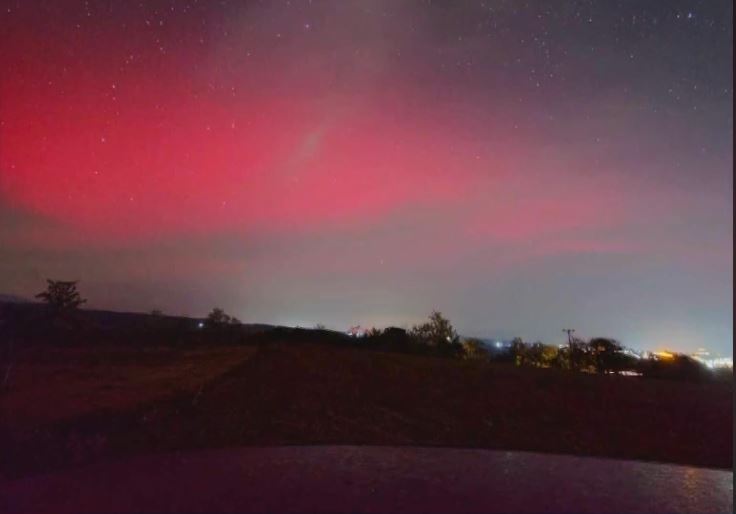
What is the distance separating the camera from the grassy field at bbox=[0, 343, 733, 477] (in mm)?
9297

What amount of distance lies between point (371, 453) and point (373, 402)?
3086 millimetres

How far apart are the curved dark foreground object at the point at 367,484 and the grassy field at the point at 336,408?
3.01ft

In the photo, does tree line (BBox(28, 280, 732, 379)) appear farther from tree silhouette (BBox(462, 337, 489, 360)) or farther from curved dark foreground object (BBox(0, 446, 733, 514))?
curved dark foreground object (BBox(0, 446, 733, 514))

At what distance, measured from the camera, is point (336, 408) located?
11.2 m

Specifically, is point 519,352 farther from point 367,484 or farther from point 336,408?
point 367,484

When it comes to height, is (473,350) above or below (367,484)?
above

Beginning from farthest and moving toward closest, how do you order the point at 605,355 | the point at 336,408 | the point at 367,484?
1. the point at 605,355
2. the point at 336,408
3. the point at 367,484

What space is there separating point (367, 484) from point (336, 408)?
434cm

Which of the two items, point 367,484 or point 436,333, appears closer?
point 367,484

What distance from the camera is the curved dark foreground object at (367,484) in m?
6.11

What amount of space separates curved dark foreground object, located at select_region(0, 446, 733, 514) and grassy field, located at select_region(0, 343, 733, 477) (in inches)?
36.2

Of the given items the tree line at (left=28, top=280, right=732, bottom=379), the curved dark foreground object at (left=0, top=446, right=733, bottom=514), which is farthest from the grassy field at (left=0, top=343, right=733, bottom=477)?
the tree line at (left=28, top=280, right=732, bottom=379)

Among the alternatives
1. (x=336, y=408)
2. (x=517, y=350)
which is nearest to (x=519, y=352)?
(x=517, y=350)

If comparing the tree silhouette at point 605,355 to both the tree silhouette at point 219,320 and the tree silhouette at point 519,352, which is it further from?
the tree silhouette at point 219,320
